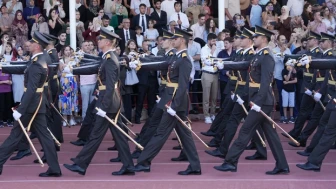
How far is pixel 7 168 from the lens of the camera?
13266 mm

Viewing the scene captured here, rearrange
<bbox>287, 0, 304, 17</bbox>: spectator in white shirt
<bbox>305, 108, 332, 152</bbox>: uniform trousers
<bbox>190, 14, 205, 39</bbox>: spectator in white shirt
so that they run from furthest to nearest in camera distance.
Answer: <bbox>287, 0, 304, 17</bbox>: spectator in white shirt
<bbox>190, 14, 205, 39</bbox>: spectator in white shirt
<bbox>305, 108, 332, 152</bbox>: uniform trousers

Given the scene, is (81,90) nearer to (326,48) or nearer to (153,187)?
(326,48)

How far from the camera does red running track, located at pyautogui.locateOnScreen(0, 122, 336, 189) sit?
11.7m

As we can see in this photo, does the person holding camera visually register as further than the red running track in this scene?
Yes

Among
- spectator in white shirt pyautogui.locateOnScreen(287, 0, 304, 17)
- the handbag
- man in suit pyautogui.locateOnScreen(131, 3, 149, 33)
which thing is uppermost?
spectator in white shirt pyautogui.locateOnScreen(287, 0, 304, 17)

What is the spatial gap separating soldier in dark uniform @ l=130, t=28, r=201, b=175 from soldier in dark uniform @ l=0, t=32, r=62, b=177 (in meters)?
1.23

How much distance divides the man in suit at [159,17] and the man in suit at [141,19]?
0.61 ft

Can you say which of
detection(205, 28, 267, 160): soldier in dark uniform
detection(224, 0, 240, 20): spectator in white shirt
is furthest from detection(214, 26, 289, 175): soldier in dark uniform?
detection(224, 0, 240, 20): spectator in white shirt

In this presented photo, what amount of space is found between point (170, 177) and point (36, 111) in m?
2.04

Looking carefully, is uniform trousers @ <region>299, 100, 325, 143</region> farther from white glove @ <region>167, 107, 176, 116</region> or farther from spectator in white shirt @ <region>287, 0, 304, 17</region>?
spectator in white shirt @ <region>287, 0, 304, 17</region>

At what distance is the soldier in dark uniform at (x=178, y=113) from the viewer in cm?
1231

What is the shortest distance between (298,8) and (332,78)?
7582 millimetres

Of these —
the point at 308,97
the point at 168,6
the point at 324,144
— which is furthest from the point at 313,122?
the point at 168,6

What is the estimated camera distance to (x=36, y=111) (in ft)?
40.1
